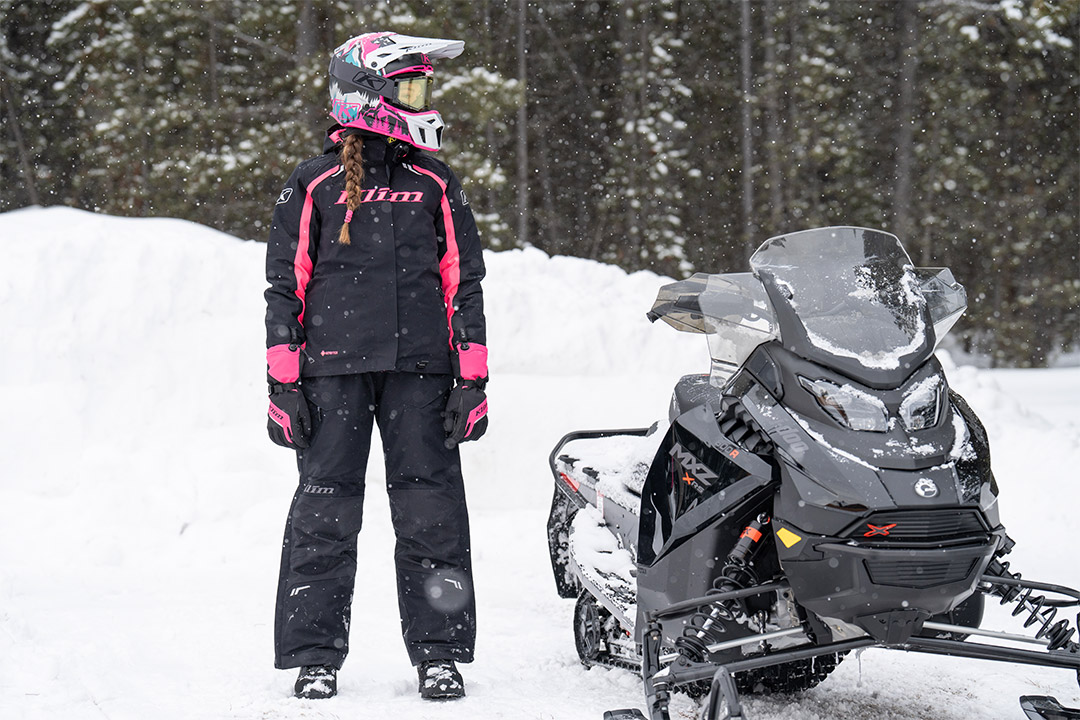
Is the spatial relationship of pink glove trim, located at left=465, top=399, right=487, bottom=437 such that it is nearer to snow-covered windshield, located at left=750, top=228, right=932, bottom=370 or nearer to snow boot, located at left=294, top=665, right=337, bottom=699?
snow boot, located at left=294, top=665, right=337, bottom=699

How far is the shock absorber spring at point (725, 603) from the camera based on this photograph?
261 cm

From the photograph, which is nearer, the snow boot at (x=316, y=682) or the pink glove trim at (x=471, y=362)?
the snow boot at (x=316, y=682)

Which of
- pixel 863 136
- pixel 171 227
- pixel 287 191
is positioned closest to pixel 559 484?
pixel 287 191

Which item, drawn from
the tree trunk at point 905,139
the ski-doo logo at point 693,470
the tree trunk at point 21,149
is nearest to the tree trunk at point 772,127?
the tree trunk at point 905,139

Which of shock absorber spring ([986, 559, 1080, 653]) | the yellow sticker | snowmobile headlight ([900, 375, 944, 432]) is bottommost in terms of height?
shock absorber spring ([986, 559, 1080, 653])

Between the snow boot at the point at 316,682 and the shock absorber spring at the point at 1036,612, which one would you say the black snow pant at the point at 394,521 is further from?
the shock absorber spring at the point at 1036,612

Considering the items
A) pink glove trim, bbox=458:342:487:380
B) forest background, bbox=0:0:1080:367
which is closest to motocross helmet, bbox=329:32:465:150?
pink glove trim, bbox=458:342:487:380

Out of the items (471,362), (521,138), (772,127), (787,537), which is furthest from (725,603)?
(772,127)

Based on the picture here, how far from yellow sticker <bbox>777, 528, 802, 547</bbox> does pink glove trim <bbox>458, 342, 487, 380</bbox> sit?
1.19 m

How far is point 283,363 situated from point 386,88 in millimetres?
946

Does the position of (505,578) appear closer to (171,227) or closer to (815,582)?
(815,582)

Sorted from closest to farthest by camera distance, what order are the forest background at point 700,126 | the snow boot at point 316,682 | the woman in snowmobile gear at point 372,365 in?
the snow boot at point 316,682 < the woman in snowmobile gear at point 372,365 < the forest background at point 700,126

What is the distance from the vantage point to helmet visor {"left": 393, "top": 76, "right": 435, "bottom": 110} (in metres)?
3.37

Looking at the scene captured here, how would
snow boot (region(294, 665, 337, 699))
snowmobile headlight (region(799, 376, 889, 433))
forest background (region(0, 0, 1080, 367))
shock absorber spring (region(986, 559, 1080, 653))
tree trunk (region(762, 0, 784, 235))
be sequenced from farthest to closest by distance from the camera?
tree trunk (region(762, 0, 784, 235)), forest background (region(0, 0, 1080, 367)), snow boot (region(294, 665, 337, 699)), shock absorber spring (region(986, 559, 1080, 653)), snowmobile headlight (region(799, 376, 889, 433))
